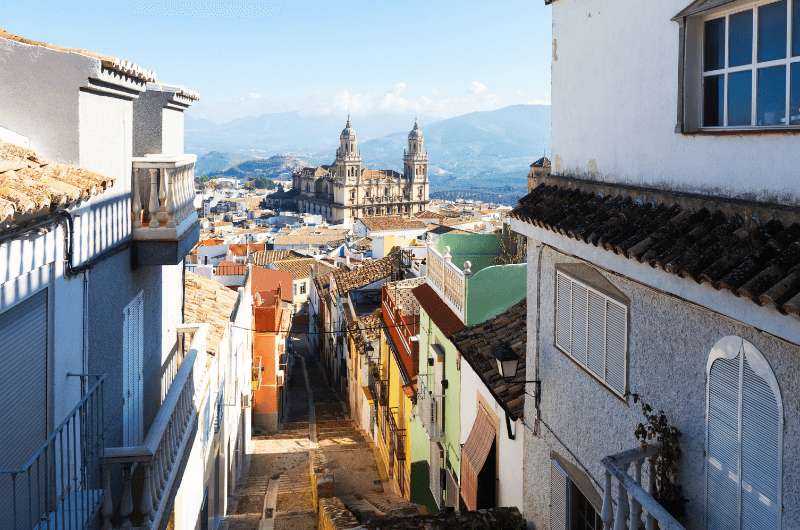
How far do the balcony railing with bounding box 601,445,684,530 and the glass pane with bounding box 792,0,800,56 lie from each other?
8.91ft

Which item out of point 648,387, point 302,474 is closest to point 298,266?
point 302,474

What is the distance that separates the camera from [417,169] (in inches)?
6240

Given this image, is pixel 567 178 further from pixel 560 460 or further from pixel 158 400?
pixel 158 400

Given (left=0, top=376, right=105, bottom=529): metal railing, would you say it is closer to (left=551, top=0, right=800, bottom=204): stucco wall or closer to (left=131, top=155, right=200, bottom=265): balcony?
(left=131, top=155, right=200, bottom=265): balcony

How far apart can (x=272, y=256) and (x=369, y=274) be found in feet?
101

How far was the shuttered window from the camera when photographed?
6039 mm

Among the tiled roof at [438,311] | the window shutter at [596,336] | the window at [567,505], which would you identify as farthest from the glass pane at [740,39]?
the tiled roof at [438,311]

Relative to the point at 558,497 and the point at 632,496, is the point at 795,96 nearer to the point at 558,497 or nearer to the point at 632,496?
the point at 632,496

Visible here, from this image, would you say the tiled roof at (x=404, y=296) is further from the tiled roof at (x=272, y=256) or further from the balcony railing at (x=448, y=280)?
the tiled roof at (x=272, y=256)

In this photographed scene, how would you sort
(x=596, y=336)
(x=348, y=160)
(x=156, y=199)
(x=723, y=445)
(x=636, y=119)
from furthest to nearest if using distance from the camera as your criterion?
(x=348, y=160) < (x=156, y=199) < (x=596, y=336) < (x=636, y=119) < (x=723, y=445)

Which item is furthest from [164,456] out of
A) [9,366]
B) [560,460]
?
[560,460]

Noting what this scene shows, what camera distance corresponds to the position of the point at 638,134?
5980mm

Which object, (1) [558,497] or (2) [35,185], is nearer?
(2) [35,185]

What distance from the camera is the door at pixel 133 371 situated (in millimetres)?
8484
